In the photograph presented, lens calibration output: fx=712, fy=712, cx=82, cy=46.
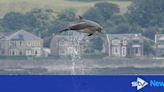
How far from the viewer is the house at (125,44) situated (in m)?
21.9

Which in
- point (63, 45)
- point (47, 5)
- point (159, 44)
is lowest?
point (159, 44)

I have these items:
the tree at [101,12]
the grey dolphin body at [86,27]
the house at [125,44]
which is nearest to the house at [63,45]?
the house at [125,44]

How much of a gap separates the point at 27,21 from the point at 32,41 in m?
1.40

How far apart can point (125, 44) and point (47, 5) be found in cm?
540

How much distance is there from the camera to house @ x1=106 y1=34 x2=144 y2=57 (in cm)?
2190

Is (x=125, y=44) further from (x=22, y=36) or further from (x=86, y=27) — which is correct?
(x=86, y=27)

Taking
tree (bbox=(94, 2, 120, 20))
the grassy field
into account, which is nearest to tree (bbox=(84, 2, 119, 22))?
tree (bbox=(94, 2, 120, 20))

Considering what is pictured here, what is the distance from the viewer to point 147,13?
985 inches
